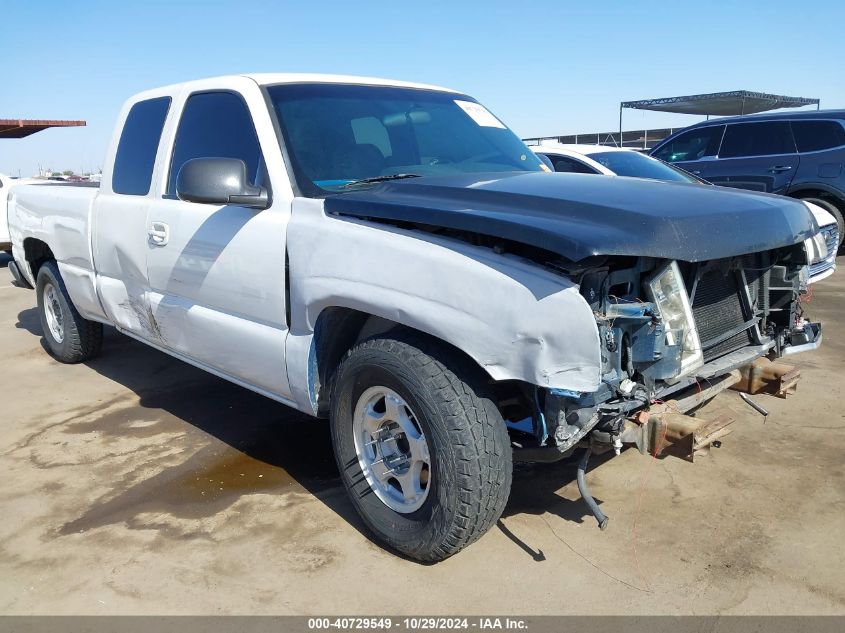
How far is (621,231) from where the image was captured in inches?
88.3

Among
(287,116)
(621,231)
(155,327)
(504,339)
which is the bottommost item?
(155,327)

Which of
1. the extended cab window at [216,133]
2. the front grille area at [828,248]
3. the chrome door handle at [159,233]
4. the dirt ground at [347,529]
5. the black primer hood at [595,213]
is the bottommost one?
the dirt ground at [347,529]

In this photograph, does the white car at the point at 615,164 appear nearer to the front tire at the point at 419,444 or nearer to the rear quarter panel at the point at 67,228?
the rear quarter panel at the point at 67,228

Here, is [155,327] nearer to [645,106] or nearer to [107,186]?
[107,186]

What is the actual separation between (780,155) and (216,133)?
8.56 metres

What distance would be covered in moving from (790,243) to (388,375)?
1680 mm

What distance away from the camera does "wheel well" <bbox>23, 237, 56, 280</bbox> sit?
228 inches

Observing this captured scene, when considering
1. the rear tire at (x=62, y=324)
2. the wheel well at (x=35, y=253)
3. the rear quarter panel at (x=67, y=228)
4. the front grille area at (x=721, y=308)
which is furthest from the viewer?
the wheel well at (x=35, y=253)

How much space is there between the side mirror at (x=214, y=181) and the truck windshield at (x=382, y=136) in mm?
270

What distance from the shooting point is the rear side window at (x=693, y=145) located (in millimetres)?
10164

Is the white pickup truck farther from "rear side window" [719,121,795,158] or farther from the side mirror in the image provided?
"rear side window" [719,121,795,158]

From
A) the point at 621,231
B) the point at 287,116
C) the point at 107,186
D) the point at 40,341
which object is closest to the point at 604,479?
the point at 621,231
